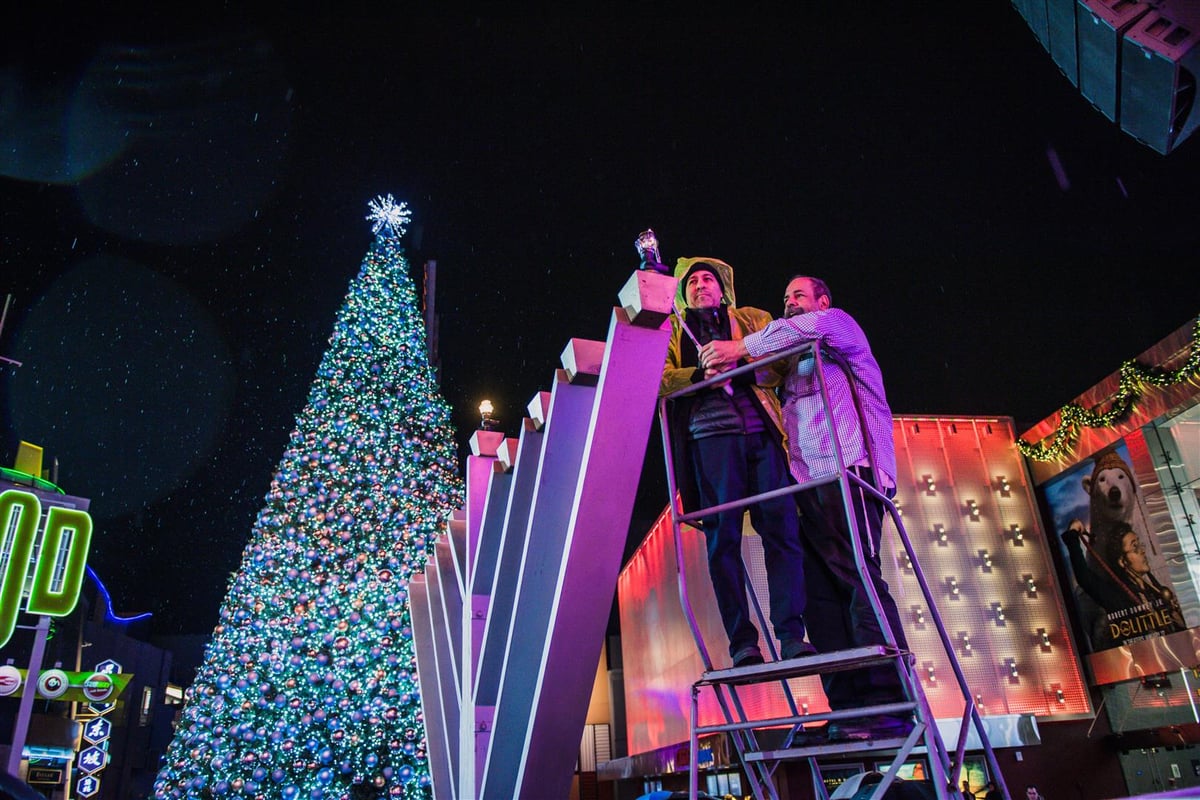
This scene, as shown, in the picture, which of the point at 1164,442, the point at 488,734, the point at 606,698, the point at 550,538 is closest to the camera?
the point at 550,538

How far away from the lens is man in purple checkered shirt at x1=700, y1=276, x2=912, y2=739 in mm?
2586

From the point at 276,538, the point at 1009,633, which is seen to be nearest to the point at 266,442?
the point at 276,538

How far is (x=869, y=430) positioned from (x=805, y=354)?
1.26 ft

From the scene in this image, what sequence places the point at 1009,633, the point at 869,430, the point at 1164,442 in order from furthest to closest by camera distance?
the point at 1009,633 < the point at 1164,442 < the point at 869,430

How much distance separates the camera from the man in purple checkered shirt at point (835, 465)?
2.59 metres

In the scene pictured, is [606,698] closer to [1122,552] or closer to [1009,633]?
[1009,633]

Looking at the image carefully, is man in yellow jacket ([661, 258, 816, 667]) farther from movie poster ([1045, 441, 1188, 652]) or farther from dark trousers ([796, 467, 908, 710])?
movie poster ([1045, 441, 1188, 652])

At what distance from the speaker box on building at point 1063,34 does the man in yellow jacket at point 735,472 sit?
12.6 ft

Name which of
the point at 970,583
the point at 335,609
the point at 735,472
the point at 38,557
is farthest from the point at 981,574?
the point at 38,557

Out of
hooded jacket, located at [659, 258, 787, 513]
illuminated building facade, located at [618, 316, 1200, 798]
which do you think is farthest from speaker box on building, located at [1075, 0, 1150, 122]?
illuminated building facade, located at [618, 316, 1200, 798]

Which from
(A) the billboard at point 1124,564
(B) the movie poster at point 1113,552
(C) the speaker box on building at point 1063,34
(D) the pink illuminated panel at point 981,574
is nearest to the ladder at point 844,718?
(C) the speaker box on building at point 1063,34

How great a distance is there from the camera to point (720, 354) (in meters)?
2.81

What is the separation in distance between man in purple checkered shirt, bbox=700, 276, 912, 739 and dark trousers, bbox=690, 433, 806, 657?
117mm

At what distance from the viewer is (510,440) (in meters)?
4.23
